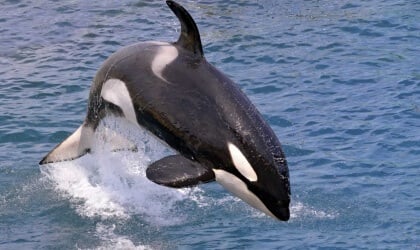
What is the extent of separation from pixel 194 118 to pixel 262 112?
6194mm

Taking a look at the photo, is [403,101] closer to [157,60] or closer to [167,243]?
[167,243]

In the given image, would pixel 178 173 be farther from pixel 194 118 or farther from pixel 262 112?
pixel 262 112

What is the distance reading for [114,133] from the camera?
32.6 feet

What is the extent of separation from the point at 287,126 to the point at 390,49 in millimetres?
3907

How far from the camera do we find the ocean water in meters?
10.5

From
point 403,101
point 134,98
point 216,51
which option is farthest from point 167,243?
point 216,51

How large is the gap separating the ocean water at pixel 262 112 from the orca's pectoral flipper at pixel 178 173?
5.26ft

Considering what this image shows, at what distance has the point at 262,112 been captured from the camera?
45.7 ft

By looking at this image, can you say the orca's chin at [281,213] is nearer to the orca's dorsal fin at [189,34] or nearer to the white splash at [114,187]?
the orca's dorsal fin at [189,34]

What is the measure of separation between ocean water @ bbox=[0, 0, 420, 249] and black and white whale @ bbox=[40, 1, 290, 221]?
761 mm

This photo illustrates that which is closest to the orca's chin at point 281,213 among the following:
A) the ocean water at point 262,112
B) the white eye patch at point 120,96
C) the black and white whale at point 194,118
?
the black and white whale at point 194,118

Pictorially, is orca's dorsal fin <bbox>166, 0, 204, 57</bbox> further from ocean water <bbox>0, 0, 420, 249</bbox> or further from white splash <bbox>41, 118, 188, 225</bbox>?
white splash <bbox>41, 118, 188, 225</bbox>

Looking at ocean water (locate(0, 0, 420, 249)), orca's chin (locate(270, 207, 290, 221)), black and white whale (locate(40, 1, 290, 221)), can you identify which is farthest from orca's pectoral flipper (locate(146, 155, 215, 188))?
ocean water (locate(0, 0, 420, 249))

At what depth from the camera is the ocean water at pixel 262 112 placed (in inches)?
414
